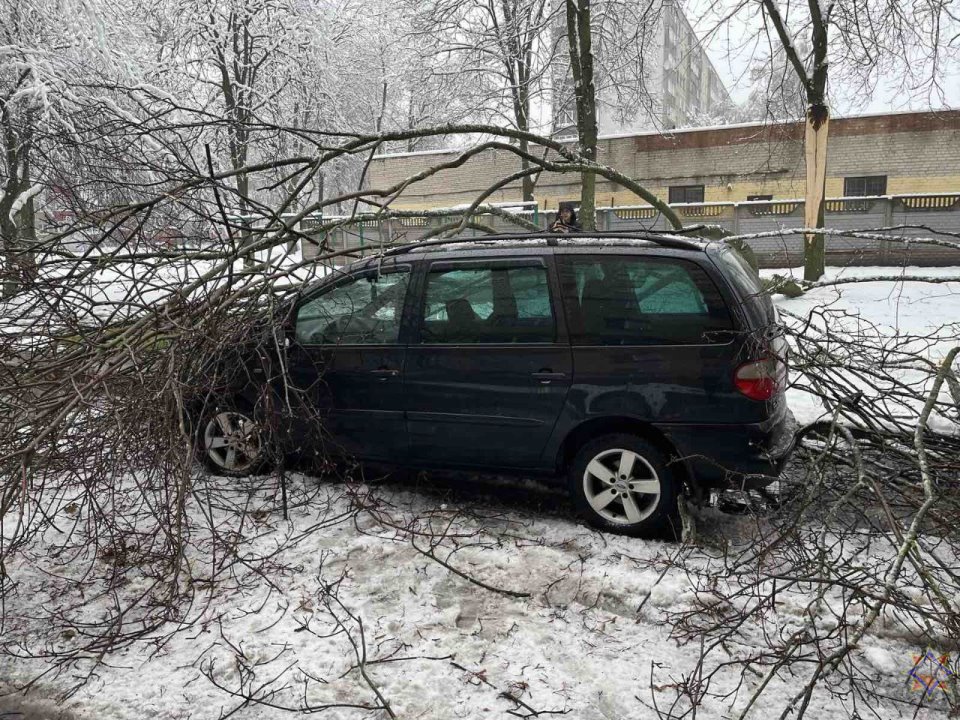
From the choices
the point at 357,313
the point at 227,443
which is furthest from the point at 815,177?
the point at 227,443

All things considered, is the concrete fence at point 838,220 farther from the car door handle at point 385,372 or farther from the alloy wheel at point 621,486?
the alloy wheel at point 621,486

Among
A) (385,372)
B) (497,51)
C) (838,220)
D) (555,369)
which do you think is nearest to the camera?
(555,369)

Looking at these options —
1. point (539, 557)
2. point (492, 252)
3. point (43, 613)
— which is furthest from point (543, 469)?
point (43, 613)

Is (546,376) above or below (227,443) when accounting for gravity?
above

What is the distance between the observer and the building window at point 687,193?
25.4 metres

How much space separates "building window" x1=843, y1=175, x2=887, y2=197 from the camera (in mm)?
23188

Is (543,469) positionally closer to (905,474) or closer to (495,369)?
(495,369)

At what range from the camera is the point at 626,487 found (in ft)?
12.9

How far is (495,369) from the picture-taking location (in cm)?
413

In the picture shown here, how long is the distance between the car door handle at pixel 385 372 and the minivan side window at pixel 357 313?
0.17m

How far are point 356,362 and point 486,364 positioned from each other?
0.90 metres

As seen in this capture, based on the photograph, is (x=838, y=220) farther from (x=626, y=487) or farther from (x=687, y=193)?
(x=626, y=487)

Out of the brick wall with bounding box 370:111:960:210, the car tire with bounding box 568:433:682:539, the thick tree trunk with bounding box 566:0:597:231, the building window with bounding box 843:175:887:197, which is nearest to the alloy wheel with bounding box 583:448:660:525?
the car tire with bounding box 568:433:682:539

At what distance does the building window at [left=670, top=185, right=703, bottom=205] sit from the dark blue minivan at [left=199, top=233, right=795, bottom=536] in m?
22.6
